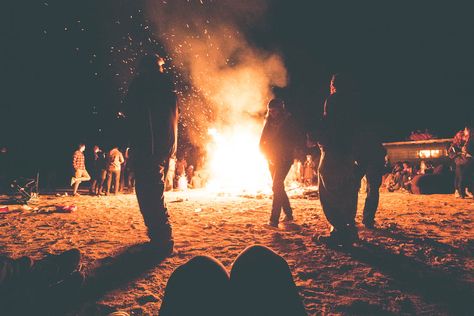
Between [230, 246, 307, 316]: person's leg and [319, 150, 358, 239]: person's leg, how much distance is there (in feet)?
8.11

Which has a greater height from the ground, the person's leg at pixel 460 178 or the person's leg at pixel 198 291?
the person's leg at pixel 460 178

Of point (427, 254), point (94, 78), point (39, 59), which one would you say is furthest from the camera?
point (94, 78)

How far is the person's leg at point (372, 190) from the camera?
4891mm

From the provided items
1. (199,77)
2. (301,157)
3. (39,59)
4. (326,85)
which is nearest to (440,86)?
(326,85)

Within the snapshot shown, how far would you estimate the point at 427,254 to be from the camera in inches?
135

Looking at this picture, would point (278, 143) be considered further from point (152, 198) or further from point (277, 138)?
point (152, 198)

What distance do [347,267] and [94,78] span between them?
27.7 metres

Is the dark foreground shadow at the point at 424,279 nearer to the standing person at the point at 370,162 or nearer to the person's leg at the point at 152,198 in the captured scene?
A: the standing person at the point at 370,162

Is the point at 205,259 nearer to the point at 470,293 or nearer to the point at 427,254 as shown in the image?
the point at 470,293

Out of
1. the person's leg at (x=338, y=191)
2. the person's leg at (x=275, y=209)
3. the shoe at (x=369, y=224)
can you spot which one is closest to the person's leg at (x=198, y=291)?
the person's leg at (x=338, y=191)

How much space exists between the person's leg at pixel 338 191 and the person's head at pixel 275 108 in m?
1.69

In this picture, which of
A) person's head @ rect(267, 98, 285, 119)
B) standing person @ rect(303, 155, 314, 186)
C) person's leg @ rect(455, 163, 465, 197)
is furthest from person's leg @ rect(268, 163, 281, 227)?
standing person @ rect(303, 155, 314, 186)

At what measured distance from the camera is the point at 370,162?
4.82 metres

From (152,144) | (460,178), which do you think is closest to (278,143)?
(152,144)
